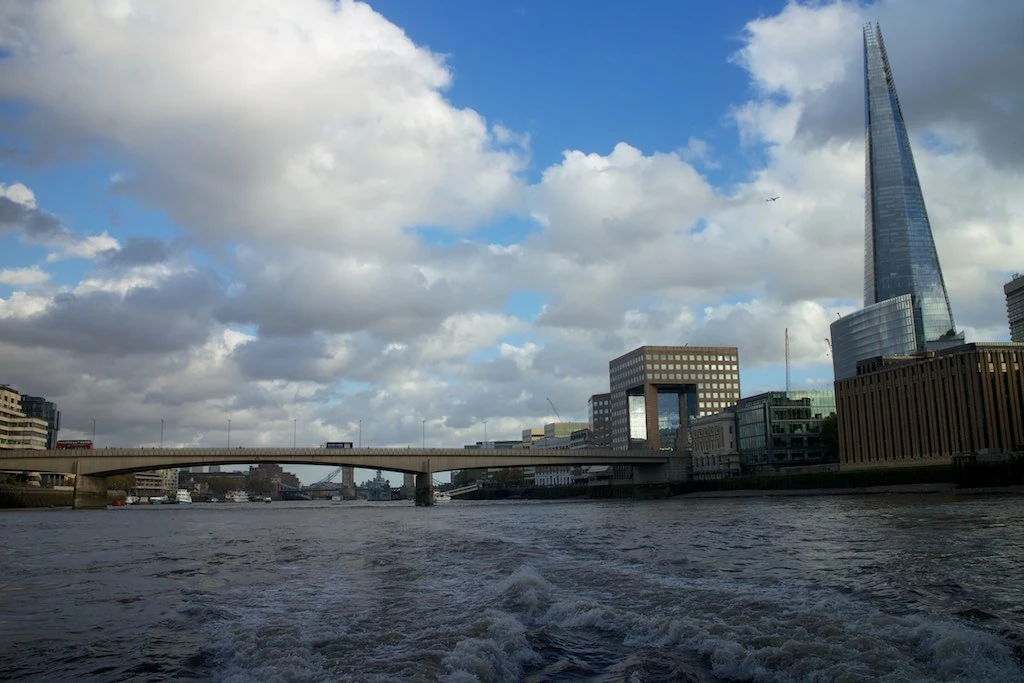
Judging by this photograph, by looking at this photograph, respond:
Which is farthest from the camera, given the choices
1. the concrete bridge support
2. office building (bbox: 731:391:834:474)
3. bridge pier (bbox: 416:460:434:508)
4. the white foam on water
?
office building (bbox: 731:391:834:474)

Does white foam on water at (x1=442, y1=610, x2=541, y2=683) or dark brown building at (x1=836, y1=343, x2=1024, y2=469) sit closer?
white foam on water at (x1=442, y1=610, x2=541, y2=683)

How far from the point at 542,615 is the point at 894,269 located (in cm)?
20287

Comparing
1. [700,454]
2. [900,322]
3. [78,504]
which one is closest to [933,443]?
[700,454]

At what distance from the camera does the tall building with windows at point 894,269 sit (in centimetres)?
18038

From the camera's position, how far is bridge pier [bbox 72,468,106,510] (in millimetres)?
107375

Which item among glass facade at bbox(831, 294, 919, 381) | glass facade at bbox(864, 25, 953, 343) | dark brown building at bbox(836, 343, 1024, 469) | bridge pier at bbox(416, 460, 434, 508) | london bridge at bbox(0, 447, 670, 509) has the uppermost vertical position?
glass facade at bbox(864, 25, 953, 343)

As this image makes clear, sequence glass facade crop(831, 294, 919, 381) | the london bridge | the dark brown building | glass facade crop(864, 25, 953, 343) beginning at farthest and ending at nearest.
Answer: glass facade crop(864, 25, 953, 343), glass facade crop(831, 294, 919, 381), the london bridge, the dark brown building

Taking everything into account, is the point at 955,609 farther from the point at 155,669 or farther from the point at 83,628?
the point at 83,628

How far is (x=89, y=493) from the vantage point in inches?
4336

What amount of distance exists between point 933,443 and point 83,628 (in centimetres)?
11315

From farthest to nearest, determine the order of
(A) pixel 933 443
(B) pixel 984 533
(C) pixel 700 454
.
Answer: (C) pixel 700 454
(A) pixel 933 443
(B) pixel 984 533

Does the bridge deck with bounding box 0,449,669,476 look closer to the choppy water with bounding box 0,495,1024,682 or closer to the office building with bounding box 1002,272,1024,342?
the choppy water with bounding box 0,495,1024,682

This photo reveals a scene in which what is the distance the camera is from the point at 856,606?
47.7 feet

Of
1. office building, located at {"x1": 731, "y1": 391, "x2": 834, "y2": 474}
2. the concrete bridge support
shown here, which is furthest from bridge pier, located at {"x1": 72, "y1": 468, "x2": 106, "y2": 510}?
office building, located at {"x1": 731, "y1": 391, "x2": 834, "y2": 474}
